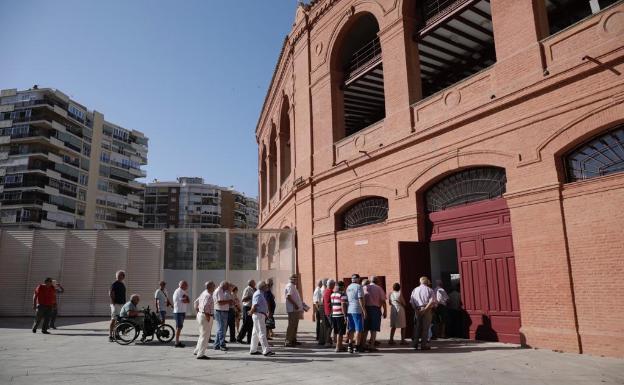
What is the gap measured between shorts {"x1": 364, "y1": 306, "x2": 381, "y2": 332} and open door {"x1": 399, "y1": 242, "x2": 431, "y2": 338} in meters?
1.98

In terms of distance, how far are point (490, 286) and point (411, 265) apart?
197 centimetres

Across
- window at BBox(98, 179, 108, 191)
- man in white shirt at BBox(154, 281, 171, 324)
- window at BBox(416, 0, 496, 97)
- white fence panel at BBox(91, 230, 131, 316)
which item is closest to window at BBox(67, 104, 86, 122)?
window at BBox(98, 179, 108, 191)

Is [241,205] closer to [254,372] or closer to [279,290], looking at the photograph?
[279,290]

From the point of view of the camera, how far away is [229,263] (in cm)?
1838

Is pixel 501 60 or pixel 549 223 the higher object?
pixel 501 60

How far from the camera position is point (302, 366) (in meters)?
7.49

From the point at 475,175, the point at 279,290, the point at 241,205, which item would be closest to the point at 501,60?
the point at 475,175

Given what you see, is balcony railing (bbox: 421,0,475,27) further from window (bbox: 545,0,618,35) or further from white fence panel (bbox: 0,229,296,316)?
white fence panel (bbox: 0,229,296,316)

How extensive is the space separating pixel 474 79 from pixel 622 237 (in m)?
4.96

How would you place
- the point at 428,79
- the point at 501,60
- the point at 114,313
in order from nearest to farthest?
the point at 501,60
the point at 114,313
the point at 428,79

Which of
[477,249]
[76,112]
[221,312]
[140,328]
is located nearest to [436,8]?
[477,249]

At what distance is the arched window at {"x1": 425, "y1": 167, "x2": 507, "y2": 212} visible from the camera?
10.4 m

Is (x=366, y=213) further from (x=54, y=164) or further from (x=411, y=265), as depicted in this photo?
(x=54, y=164)

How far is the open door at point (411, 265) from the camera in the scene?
37.5 ft
